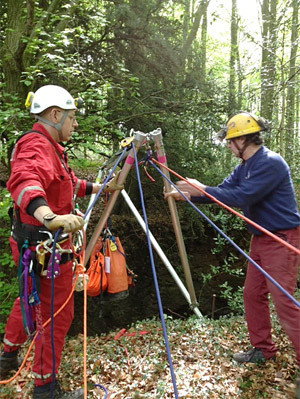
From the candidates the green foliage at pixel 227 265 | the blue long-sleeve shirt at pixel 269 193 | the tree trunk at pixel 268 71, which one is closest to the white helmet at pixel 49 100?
the blue long-sleeve shirt at pixel 269 193

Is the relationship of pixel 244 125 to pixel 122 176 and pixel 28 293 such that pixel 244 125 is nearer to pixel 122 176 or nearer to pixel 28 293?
pixel 122 176

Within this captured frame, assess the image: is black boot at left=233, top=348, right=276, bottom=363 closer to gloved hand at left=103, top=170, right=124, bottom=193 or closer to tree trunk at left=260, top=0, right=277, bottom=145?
gloved hand at left=103, top=170, right=124, bottom=193

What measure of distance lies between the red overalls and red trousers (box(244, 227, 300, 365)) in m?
1.81

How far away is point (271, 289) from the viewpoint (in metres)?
2.91

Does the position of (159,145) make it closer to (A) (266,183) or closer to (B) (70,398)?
(A) (266,183)

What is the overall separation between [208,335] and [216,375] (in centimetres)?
85

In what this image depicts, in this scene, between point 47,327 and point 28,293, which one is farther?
point 47,327

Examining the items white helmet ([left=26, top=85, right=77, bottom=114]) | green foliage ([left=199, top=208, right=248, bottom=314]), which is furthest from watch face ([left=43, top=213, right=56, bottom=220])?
green foliage ([left=199, top=208, right=248, bottom=314])

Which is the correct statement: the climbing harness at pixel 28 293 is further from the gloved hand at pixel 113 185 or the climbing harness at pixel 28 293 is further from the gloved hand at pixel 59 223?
the gloved hand at pixel 113 185

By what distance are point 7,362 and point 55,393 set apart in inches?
23.4

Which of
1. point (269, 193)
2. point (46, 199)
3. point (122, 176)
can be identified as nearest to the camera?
point (46, 199)

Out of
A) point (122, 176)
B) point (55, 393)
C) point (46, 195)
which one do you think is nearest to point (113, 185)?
point (122, 176)

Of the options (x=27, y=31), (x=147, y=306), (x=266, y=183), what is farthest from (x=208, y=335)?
(x=27, y=31)

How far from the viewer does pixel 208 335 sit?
4004 millimetres
